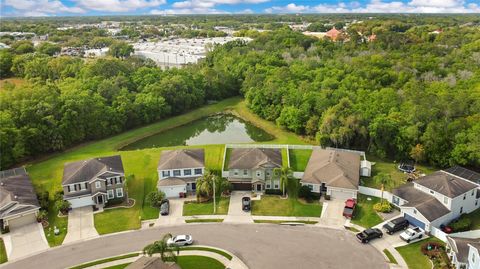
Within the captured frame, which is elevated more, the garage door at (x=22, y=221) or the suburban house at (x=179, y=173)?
the suburban house at (x=179, y=173)

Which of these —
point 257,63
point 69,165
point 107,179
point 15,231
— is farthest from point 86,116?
point 257,63

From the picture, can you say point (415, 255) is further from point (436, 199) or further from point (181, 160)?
point (181, 160)

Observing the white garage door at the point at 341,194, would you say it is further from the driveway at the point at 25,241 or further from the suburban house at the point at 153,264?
the driveway at the point at 25,241

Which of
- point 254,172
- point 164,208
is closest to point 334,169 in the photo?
point 254,172

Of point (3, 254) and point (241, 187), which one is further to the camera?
point (241, 187)

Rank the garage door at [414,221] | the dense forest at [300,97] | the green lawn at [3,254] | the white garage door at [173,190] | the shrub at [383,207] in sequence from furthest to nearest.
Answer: the dense forest at [300,97] → the white garage door at [173,190] → the shrub at [383,207] → the garage door at [414,221] → the green lawn at [3,254]

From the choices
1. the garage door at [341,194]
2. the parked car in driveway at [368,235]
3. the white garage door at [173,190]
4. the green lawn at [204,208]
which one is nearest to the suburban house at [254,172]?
the green lawn at [204,208]
